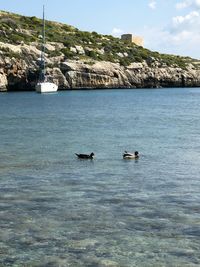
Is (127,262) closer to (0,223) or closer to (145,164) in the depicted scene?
(0,223)

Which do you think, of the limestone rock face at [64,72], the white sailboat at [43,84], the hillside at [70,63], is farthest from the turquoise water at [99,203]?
the hillside at [70,63]

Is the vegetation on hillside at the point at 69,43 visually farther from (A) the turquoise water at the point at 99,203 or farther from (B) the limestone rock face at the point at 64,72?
(A) the turquoise water at the point at 99,203

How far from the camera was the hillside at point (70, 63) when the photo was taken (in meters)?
152

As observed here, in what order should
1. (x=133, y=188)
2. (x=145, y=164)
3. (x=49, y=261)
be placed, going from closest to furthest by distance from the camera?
(x=49, y=261)
(x=133, y=188)
(x=145, y=164)

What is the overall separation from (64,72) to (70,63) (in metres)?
3.61

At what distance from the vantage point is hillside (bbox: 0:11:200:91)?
152 m

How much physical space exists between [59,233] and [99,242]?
5.92 ft

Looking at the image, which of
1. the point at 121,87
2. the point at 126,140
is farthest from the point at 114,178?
the point at 121,87

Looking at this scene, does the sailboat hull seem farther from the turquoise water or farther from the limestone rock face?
the turquoise water

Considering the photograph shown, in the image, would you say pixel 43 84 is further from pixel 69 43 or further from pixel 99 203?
pixel 99 203

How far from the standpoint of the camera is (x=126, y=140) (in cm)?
4781

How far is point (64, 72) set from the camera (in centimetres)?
15938

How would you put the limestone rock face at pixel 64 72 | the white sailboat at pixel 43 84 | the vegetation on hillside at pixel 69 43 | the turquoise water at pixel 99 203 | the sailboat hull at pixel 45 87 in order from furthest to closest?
the vegetation on hillside at pixel 69 43 → the limestone rock face at pixel 64 72 → the white sailboat at pixel 43 84 → the sailboat hull at pixel 45 87 → the turquoise water at pixel 99 203

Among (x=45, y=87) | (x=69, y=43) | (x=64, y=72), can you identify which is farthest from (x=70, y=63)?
(x=45, y=87)
